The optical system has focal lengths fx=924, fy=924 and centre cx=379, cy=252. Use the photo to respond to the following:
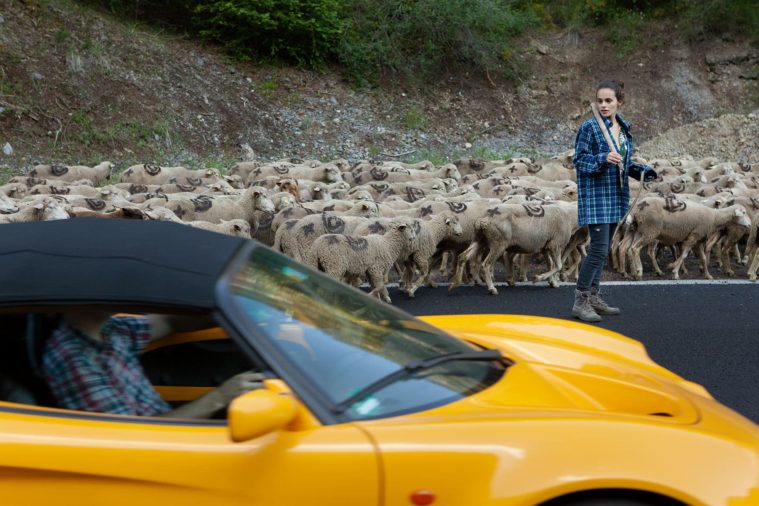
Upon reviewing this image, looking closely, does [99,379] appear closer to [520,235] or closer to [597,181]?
[597,181]

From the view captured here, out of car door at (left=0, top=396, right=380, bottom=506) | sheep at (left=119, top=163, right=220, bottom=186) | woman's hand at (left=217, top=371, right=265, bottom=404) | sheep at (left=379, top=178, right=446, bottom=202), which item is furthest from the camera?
sheep at (left=119, top=163, right=220, bottom=186)

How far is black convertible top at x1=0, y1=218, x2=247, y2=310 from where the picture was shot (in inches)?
120

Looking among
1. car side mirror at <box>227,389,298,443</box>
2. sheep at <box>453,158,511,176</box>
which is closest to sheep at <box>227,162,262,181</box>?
sheep at <box>453,158,511,176</box>

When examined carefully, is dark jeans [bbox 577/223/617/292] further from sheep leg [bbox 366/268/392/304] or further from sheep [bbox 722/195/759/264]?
sheep [bbox 722/195/759/264]

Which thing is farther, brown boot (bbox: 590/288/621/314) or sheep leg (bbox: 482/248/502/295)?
sheep leg (bbox: 482/248/502/295)

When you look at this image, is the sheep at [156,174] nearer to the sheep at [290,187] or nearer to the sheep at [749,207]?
the sheep at [290,187]

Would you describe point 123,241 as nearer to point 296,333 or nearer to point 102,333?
point 102,333

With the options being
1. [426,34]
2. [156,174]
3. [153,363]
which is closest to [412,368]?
[153,363]

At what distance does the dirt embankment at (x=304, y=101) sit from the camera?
2378cm

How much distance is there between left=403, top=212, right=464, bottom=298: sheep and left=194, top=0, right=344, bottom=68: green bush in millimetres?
18072

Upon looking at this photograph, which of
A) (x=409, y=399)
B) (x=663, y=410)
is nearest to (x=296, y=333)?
(x=409, y=399)

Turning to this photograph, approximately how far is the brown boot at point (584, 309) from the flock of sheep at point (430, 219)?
1.74 meters

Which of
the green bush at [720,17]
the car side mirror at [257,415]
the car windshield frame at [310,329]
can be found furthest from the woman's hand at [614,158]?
the green bush at [720,17]

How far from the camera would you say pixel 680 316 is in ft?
30.5
